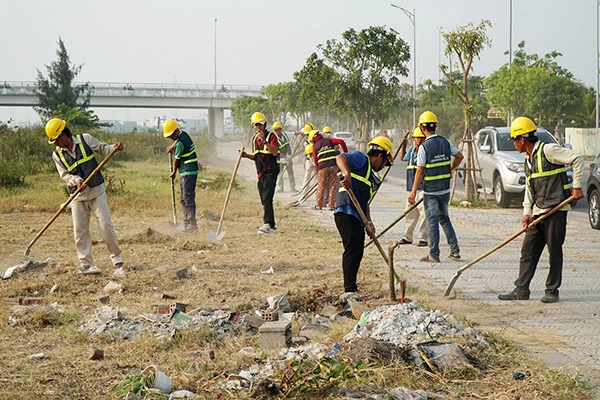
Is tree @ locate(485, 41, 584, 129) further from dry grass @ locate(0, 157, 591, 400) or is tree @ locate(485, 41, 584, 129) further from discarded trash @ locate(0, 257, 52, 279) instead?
discarded trash @ locate(0, 257, 52, 279)

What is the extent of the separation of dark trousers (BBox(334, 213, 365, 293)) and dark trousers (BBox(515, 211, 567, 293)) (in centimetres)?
166

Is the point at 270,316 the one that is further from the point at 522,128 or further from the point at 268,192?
the point at 268,192

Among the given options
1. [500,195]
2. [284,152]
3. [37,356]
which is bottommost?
[37,356]

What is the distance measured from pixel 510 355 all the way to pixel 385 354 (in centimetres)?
103

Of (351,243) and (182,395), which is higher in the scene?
(351,243)

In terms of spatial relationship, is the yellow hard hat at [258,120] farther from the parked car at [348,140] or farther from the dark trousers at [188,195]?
the parked car at [348,140]

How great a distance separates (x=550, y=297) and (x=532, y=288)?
81cm

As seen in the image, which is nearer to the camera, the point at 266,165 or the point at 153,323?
the point at 153,323

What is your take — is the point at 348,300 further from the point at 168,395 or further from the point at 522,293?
the point at 168,395

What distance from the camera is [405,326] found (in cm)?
639

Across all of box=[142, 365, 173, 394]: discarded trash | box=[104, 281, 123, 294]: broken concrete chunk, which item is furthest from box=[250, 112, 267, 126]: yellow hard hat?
box=[142, 365, 173, 394]: discarded trash

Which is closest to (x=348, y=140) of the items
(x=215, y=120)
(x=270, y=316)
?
(x=270, y=316)

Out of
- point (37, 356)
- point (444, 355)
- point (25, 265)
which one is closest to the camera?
point (444, 355)

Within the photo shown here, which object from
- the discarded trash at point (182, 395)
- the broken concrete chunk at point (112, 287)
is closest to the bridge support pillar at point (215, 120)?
the broken concrete chunk at point (112, 287)
